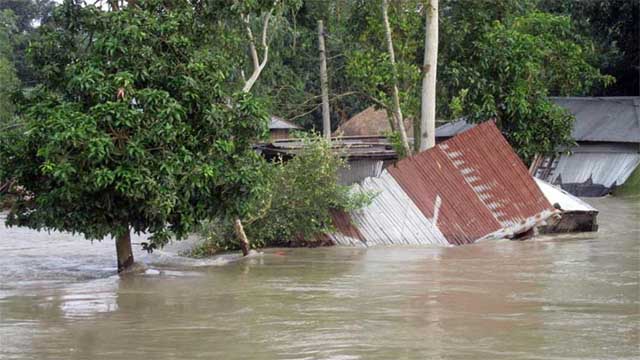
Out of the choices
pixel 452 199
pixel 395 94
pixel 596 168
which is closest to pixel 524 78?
pixel 395 94

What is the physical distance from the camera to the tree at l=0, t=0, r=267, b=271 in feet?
39.4

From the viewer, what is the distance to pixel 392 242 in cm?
1672

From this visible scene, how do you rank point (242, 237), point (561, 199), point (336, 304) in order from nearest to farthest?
point (336, 304)
point (242, 237)
point (561, 199)

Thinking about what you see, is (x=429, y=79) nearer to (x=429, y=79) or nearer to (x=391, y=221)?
(x=429, y=79)

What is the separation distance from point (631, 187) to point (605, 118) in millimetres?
2492

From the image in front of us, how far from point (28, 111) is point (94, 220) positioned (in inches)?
63.3

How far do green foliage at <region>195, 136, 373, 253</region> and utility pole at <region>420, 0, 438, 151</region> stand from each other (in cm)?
382

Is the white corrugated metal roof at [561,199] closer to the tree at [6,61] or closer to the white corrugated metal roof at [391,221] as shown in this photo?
the white corrugated metal roof at [391,221]

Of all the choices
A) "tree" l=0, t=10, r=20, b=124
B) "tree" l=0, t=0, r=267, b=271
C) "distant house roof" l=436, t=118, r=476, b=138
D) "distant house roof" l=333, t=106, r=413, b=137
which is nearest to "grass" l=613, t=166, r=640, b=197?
"distant house roof" l=436, t=118, r=476, b=138

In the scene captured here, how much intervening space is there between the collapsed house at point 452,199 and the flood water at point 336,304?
1.46 ft

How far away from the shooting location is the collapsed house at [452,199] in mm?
16719

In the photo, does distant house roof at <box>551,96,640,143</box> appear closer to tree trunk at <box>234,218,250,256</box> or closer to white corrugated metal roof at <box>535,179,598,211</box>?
white corrugated metal roof at <box>535,179,598,211</box>

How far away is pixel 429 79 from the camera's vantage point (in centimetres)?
2020

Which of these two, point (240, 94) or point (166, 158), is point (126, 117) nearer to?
point (166, 158)
